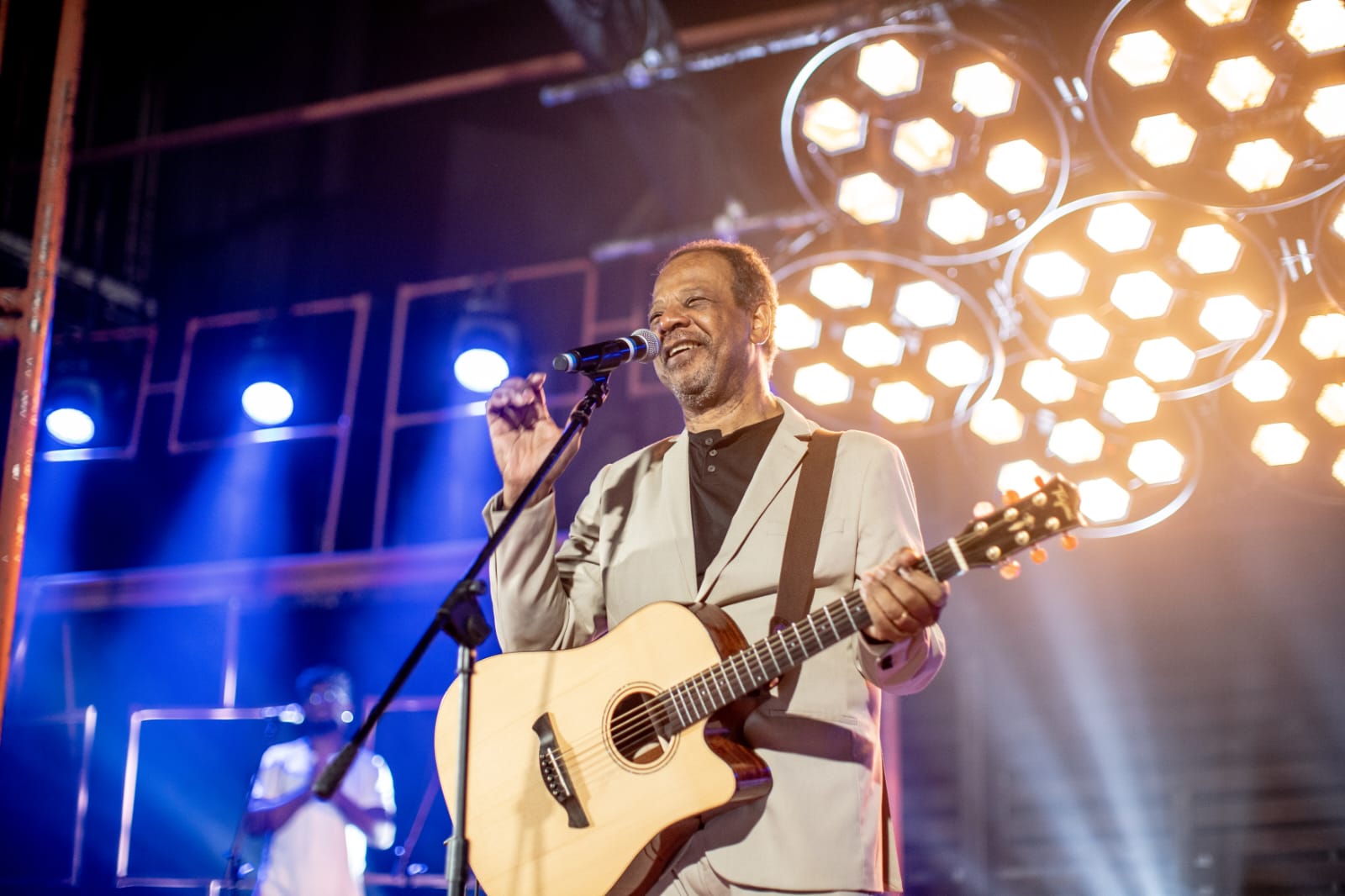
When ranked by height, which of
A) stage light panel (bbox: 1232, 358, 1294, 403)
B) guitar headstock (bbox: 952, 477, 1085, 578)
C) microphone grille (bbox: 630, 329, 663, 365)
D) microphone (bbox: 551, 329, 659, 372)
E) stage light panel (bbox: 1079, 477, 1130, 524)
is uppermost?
stage light panel (bbox: 1232, 358, 1294, 403)

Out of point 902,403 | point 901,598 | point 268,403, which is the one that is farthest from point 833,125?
point 268,403

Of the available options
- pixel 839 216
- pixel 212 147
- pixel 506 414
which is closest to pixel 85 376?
pixel 212 147

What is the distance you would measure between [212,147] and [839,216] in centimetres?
700

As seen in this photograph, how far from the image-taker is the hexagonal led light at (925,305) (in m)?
5.93

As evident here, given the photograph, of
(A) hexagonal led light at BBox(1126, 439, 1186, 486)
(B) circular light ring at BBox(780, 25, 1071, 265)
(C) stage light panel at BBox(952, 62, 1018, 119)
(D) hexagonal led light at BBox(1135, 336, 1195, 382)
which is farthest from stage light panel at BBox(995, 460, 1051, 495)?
(C) stage light panel at BBox(952, 62, 1018, 119)

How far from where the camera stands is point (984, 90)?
508 cm

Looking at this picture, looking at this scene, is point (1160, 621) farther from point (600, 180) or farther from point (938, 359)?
point (600, 180)

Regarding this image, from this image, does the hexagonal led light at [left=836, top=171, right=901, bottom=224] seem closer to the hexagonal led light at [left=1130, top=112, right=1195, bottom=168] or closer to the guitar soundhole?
the hexagonal led light at [left=1130, top=112, right=1195, bottom=168]

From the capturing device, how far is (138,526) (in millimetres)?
9641

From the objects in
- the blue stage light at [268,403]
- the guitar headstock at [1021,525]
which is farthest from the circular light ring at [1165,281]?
the blue stage light at [268,403]

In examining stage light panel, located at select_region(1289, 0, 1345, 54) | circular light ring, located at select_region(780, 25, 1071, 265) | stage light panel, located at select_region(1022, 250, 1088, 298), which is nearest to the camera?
stage light panel, located at select_region(1289, 0, 1345, 54)

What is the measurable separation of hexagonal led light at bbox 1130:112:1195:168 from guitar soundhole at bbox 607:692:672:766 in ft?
11.7

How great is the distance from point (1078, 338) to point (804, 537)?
11.5ft

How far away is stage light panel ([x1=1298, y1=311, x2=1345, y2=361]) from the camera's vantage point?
539cm
